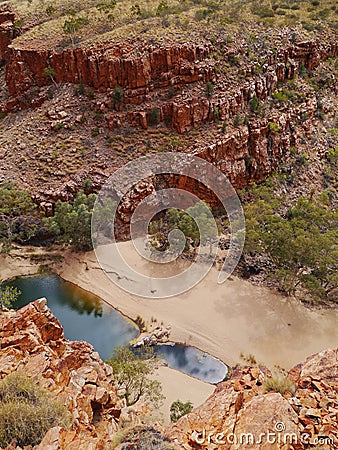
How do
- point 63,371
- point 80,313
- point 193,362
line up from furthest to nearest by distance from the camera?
point 80,313 → point 193,362 → point 63,371

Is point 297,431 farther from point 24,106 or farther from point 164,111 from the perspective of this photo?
point 24,106

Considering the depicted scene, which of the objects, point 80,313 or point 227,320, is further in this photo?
point 80,313

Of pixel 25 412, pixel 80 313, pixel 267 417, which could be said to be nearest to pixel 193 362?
pixel 80 313

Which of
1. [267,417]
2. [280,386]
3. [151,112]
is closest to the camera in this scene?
[267,417]

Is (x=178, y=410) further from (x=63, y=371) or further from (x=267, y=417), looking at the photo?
(x=267, y=417)

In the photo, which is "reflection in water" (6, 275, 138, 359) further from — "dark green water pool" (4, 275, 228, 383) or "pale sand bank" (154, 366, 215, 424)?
"pale sand bank" (154, 366, 215, 424)

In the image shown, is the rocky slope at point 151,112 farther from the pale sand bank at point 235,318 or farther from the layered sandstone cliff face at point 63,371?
the layered sandstone cliff face at point 63,371

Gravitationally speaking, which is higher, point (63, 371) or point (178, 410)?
point (63, 371)
